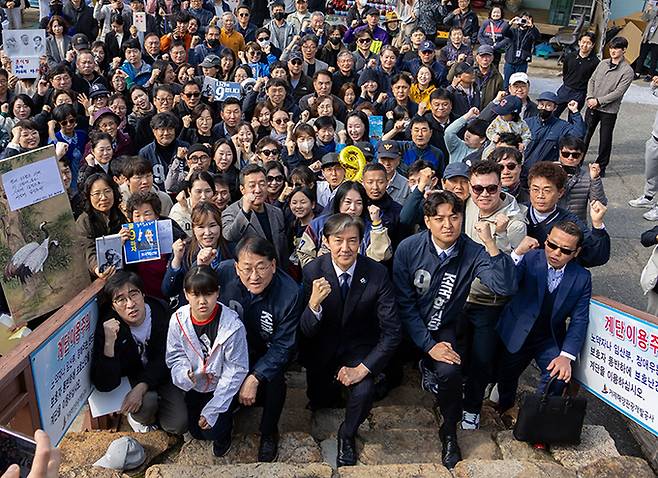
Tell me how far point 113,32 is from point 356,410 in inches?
366

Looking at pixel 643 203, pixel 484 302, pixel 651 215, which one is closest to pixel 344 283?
pixel 484 302

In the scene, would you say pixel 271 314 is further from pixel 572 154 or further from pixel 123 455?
pixel 572 154

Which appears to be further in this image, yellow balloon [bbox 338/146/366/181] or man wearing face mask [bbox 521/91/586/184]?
man wearing face mask [bbox 521/91/586/184]

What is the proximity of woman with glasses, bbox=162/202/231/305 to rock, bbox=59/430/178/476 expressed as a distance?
38.3 inches

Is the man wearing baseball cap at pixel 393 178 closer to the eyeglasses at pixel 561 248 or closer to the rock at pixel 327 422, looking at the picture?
the eyeglasses at pixel 561 248

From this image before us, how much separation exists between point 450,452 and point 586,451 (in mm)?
947

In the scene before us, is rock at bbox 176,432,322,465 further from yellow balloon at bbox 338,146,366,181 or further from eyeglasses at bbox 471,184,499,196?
yellow balloon at bbox 338,146,366,181

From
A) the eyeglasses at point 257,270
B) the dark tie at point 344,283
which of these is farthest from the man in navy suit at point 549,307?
the eyeglasses at point 257,270

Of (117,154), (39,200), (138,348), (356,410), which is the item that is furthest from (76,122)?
(356,410)

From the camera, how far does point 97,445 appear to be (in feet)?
13.0

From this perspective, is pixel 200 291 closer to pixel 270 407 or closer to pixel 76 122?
pixel 270 407

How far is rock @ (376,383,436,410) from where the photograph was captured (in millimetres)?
4938

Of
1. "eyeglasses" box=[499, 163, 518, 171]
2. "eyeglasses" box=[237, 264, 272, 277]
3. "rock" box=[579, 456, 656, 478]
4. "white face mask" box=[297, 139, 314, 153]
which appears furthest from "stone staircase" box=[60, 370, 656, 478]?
"white face mask" box=[297, 139, 314, 153]

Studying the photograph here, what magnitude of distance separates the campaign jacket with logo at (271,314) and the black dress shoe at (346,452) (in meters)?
0.67
